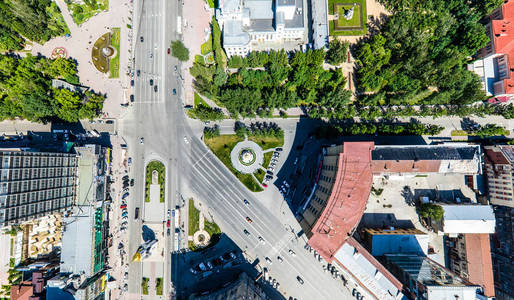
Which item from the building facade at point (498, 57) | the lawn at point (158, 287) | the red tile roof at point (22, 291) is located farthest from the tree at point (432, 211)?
the red tile roof at point (22, 291)

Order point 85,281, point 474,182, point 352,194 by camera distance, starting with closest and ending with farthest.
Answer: point 352,194, point 85,281, point 474,182

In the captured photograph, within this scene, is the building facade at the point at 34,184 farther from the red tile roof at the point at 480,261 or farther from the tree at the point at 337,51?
the red tile roof at the point at 480,261

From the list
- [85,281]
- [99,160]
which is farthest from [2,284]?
[99,160]

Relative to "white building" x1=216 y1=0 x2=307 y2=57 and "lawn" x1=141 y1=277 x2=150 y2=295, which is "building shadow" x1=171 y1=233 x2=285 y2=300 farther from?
"white building" x1=216 y1=0 x2=307 y2=57

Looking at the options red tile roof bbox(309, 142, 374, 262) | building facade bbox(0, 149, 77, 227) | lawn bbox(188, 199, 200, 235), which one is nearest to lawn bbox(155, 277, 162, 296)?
lawn bbox(188, 199, 200, 235)

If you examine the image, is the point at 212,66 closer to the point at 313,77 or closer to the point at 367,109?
the point at 313,77

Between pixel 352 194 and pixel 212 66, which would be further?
pixel 212 66
